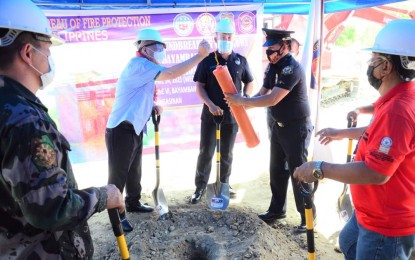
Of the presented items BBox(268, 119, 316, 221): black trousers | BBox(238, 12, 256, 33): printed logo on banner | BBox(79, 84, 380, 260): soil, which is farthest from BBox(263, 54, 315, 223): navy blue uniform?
BBox(238, 12, 256, 33): printed logo on banner

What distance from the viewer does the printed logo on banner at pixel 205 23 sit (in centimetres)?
569

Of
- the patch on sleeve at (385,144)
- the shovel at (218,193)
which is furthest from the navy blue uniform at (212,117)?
the patch on sleeve at (385,144)

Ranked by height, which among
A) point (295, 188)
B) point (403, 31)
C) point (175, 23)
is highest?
point (175, 23)

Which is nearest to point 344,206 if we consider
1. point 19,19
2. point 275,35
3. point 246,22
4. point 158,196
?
point 275,35

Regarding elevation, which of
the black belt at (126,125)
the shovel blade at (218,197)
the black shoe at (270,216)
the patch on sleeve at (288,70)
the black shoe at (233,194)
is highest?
the patch on sleeve at (288,70)

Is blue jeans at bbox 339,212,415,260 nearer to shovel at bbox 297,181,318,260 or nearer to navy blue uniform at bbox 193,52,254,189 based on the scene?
shovel at bbox 297,181,318,260

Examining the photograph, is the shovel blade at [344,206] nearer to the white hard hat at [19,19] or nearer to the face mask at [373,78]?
the face mask at [373,78]

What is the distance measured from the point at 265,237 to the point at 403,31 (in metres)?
2.28

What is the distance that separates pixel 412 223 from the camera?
6.08ft

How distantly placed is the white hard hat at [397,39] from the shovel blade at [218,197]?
2702mm

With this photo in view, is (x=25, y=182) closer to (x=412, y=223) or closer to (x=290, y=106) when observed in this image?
(x=412, y=223)

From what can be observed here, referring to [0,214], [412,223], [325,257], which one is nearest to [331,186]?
[325,257]

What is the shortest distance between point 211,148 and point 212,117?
16.7 inches

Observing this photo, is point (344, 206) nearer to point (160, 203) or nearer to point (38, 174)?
point (160, 203)
